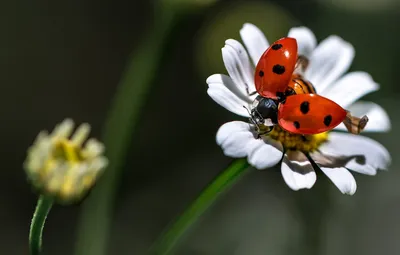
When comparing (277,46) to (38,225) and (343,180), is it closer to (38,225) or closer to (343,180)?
(343,180)

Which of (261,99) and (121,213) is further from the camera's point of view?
(121,213)

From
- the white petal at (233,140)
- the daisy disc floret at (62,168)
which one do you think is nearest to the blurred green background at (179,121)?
the white petal at (233,140)

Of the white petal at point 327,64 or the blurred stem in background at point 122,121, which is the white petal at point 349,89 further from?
the blurred stem in background at point 122,121

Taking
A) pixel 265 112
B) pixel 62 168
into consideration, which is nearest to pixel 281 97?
pixel 265 112

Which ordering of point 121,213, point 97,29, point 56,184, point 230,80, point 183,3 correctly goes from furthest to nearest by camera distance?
point 97,29 < point 121,213 < point 183,3 < point 230,80 < point 56,184

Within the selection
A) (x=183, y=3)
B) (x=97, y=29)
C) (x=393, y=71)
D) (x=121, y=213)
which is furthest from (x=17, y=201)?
(x=393, y=71)

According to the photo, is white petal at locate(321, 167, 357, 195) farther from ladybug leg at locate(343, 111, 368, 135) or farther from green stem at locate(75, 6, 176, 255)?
green stem at locate(75, 6, 176, 255)

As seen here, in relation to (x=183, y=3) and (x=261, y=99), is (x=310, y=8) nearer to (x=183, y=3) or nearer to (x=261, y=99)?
(x=183, y=3)
